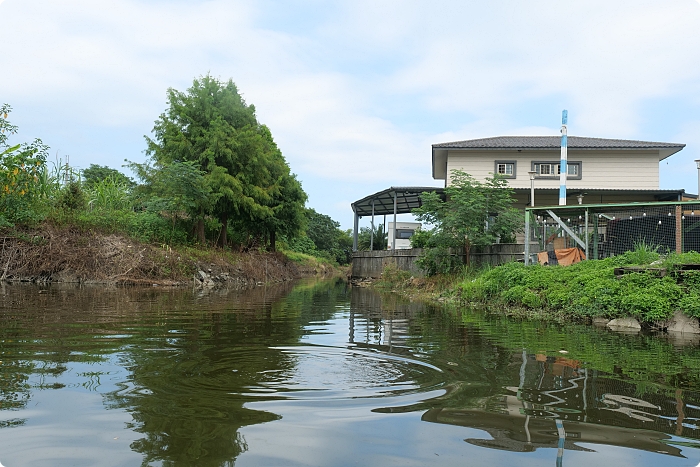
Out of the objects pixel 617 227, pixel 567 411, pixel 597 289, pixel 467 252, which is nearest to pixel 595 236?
pixel 617 227

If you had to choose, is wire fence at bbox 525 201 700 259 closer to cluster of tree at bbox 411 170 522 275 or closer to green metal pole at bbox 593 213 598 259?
green metal pole at bbox 593 213 598 259

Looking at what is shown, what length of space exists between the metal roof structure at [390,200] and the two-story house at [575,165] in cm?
220

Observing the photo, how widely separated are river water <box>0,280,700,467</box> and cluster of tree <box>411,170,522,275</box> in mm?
9505

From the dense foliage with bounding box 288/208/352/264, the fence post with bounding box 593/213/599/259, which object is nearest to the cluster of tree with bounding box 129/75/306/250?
the fence post with bounding box 593/213/599/259

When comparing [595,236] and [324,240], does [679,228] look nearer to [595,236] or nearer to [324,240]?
[595,236]

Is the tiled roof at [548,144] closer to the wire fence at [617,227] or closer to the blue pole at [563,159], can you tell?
the blue pole at [563,159]

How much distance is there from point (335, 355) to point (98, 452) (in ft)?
10.5

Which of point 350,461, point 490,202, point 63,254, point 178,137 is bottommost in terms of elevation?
point 350,461

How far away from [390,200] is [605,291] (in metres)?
20.3

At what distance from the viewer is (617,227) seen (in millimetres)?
12148

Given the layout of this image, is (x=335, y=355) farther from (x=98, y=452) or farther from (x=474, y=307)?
(x=474, y=307)

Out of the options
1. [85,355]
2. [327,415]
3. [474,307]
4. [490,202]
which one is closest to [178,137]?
[490,202]

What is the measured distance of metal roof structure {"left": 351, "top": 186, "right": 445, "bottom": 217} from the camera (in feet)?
83.3

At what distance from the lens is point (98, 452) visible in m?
2.68
